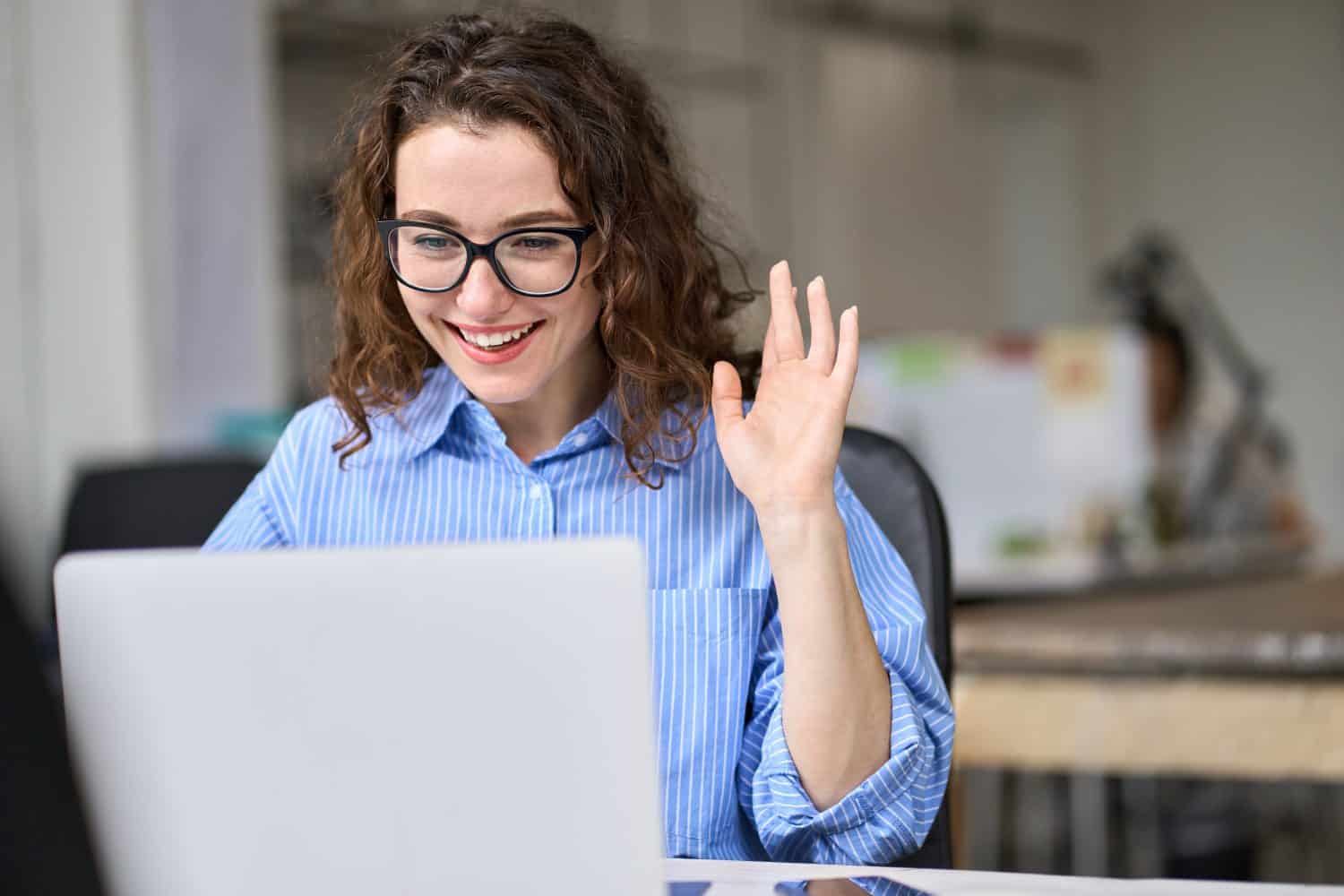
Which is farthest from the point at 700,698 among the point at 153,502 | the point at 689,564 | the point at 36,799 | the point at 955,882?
the point at 153,502

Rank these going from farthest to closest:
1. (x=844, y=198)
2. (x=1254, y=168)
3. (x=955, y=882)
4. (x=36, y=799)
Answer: (x=1254, y=168), (x=844, y=198), (x=955, y=882), (x=36, y=799)

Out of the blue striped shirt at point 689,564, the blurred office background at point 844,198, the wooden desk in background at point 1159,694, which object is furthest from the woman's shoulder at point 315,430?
the wooden desk in background at point 1159,694

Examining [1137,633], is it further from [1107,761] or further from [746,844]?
[746,844]

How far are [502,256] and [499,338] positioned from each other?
65 mm

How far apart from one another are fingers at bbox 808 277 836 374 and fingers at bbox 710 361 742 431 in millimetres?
66

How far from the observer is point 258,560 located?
68cm

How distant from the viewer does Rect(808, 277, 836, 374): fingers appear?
1085 millimetres

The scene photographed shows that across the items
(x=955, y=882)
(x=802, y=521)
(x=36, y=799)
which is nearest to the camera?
(x=36, y=799)

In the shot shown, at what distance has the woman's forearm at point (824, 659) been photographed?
3.38 ft

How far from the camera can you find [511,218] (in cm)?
110

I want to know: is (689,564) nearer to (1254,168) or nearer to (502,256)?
(502,256)

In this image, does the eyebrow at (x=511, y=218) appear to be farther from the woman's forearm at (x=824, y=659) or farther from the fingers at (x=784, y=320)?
the woman's forearm at (x=824, y=659)

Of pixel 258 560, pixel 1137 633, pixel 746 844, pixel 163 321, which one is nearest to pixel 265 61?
pixel 163 321

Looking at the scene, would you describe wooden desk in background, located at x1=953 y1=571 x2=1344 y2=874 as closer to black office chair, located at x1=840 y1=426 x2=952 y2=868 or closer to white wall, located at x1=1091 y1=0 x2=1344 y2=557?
black office chair, located at x1=840 y1=426 x2=952 y2=868
